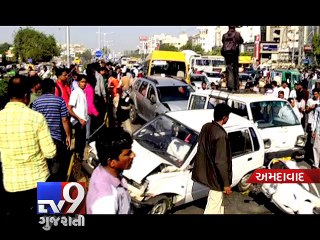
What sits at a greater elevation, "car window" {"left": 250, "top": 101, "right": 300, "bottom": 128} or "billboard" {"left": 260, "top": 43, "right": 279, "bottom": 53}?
"billboard" {"left": 260, "top": 43, "right": 279, "bottom": 53}

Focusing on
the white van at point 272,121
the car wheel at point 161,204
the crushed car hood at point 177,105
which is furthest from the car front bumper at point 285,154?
the crushed car hood at point 177,105

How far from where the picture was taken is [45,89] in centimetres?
Answer: 536

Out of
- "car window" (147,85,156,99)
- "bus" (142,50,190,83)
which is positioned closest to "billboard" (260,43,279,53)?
"bus" (142,50,190,83)

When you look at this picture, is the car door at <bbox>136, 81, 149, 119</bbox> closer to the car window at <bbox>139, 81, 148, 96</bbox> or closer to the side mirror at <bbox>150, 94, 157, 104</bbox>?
the car window at <bbox>139, 81, 148, 96</bbox>

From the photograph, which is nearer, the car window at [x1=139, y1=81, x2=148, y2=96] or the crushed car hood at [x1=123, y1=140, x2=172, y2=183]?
the crushed car hood at [x1=123, y1=140, x2=172, y2=183]

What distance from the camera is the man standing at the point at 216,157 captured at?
420 centimetres

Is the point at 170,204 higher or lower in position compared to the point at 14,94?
lower

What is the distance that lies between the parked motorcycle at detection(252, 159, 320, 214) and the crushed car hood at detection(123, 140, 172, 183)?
1.67 m

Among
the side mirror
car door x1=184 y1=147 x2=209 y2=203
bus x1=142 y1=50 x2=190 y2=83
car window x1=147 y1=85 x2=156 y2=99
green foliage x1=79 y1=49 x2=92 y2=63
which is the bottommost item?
car door x1=184 y1=147 x2=209 y2=203

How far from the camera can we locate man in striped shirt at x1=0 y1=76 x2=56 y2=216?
3463 mm
